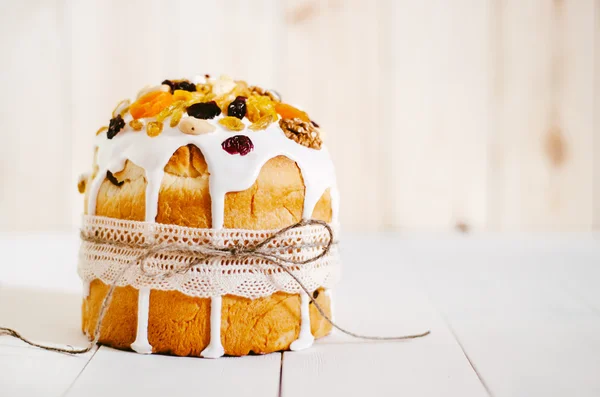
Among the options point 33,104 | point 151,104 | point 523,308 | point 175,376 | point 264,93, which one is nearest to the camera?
point 175,376

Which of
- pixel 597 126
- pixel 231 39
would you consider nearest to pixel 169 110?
pixel 231 39

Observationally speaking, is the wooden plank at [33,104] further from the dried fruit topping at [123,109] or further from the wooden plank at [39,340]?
the dried fruit topping at [123,109]

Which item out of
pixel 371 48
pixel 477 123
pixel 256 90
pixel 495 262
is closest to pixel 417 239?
pixel 495 262

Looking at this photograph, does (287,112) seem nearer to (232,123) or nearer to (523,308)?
(232,123)

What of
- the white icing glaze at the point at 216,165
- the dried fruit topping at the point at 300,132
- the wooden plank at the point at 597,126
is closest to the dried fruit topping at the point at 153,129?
the white icing glaze at the point at 216,165

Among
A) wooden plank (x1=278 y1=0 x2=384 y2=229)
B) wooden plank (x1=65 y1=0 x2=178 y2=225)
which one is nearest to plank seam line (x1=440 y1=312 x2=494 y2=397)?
wooden plank (x1=278 y1=0 x2=384 y2=229)

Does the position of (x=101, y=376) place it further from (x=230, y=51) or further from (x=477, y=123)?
(x=477, y=123)

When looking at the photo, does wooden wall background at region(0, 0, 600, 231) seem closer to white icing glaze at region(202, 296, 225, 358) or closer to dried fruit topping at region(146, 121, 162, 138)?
dried fruit topping at region(146, 121, 162, 138)
